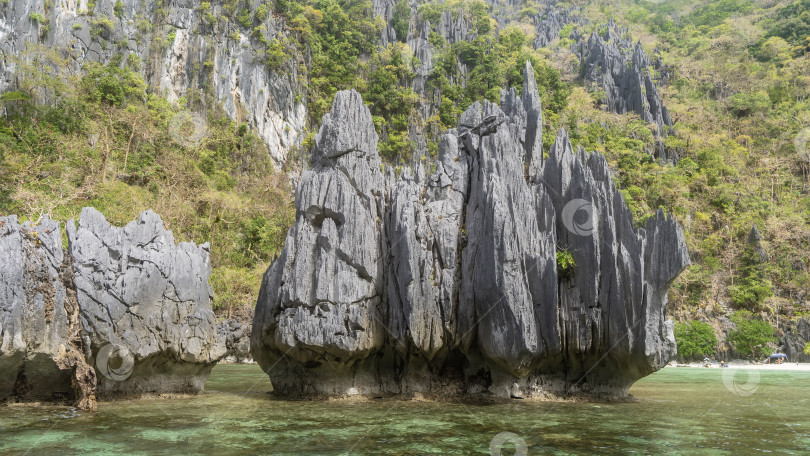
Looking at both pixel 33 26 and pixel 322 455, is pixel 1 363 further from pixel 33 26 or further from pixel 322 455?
pixel 33 26

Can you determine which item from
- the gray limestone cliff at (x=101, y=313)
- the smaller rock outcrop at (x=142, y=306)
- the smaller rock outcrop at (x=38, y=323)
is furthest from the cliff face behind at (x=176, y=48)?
the smaller rock outcrop at (x=38, y=323)

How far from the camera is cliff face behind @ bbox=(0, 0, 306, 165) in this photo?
3325 cm

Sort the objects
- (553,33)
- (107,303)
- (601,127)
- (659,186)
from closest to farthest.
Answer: (107,303)
(659,186)
(601,127)
(553,33)

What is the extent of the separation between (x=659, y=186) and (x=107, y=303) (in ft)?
131

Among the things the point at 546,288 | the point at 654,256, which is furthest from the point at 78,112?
the point at 654,256

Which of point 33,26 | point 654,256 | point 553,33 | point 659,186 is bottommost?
point 654,256

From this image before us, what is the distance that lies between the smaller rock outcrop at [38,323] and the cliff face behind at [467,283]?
4727 mm

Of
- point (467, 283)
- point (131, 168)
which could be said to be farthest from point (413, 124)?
point (467, 283)

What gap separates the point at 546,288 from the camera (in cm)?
1326
